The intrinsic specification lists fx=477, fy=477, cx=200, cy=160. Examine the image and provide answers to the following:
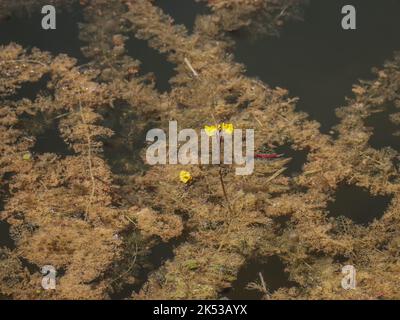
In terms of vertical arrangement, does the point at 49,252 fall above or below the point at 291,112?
below

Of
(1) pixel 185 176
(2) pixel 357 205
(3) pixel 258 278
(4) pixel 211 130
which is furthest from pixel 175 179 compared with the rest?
(2) pixel 357 205

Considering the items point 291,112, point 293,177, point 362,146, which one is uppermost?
point 291,112

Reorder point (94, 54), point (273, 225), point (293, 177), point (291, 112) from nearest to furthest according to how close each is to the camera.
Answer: point (273, 225) → point (293, 177) → point (291, 112) → point (94, 54)

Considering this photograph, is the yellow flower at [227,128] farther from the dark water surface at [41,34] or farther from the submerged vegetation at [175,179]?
the dark water surface at [41,34]

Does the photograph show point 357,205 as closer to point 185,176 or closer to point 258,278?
point 258,278

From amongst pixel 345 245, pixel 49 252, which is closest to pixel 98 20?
pixel 49 252

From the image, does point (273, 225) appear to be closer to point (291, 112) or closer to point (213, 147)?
point (213, 147)
